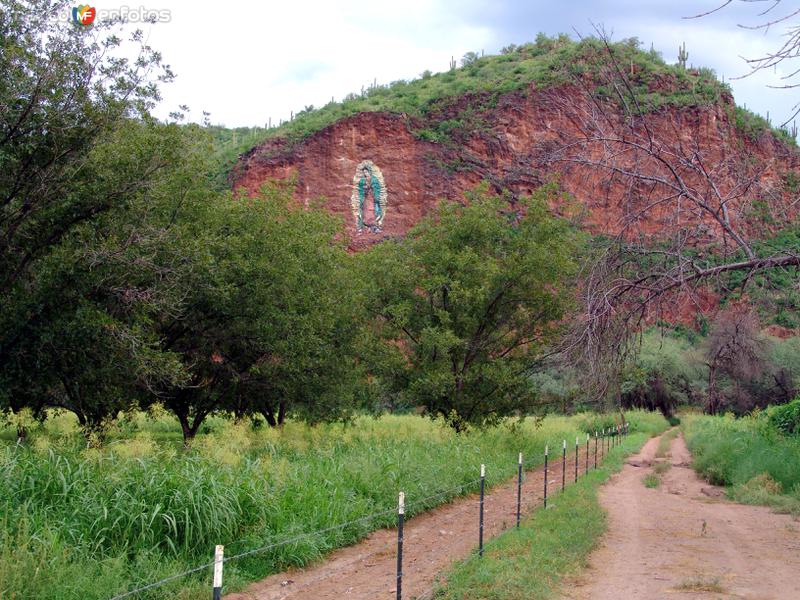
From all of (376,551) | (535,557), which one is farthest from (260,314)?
(535,557)

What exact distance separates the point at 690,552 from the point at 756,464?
9724 millimetres

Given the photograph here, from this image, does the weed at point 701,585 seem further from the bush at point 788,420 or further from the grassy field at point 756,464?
the bush at point 788,420

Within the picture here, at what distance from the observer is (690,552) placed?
10227 millimetres

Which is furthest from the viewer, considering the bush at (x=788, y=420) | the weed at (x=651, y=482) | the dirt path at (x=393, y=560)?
the bush at (x=788, y=420)

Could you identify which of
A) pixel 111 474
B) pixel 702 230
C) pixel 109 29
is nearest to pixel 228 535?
pixel 111 474

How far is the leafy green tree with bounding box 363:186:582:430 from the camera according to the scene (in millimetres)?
22594

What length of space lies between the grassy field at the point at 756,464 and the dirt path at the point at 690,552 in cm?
53

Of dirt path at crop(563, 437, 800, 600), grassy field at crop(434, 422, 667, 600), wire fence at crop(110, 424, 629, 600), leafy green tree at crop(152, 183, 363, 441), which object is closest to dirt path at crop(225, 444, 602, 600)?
wire fence at crop(110, 424, 629, 600)

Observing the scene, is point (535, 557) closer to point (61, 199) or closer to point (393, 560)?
point (393, 560)

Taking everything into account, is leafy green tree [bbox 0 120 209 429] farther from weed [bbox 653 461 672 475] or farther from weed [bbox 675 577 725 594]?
weed [bbox 653 461 672 475]

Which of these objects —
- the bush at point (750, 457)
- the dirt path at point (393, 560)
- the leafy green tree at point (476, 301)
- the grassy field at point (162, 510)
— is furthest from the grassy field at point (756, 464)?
the grassy field at point (162, 510)

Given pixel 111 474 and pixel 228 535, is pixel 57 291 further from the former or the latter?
pixel 228 535

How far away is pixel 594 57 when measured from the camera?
11219 mm

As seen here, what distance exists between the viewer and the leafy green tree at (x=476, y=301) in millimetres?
22594
